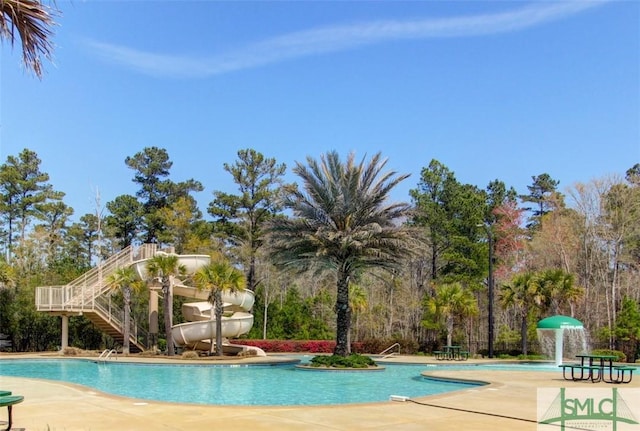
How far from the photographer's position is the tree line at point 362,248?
25297 mm

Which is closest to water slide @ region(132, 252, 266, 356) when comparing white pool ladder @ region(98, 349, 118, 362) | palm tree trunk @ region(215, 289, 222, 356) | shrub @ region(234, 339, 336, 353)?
palm tree trunk @ region(215, 289, 222, 356)

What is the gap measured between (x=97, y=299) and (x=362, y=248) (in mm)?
16765

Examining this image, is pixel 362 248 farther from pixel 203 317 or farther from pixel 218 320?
pixel 203 317

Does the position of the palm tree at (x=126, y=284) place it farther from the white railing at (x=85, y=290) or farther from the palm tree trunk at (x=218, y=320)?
the palm tree trunk at (x=218, y=320)

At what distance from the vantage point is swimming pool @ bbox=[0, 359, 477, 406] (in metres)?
15.4

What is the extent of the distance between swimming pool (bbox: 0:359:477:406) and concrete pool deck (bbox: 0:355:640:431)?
9.66 feet

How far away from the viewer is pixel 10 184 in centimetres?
5488

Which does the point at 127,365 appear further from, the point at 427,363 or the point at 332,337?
the point at 332,337

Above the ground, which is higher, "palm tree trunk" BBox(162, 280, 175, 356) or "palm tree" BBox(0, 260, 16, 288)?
"palm tree" BBox(0, 260, 16, 288)

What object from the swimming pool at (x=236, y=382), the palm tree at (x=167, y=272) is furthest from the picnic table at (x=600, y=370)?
the palm tree at (x=167, y=272)

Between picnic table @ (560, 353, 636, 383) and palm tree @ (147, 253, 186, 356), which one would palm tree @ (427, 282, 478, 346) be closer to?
picnic table @ (560, 353, 636, 383)

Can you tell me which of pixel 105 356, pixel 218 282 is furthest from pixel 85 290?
pixel 218 282

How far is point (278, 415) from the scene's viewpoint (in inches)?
396

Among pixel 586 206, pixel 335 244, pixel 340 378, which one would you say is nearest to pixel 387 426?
pixel 340 378
